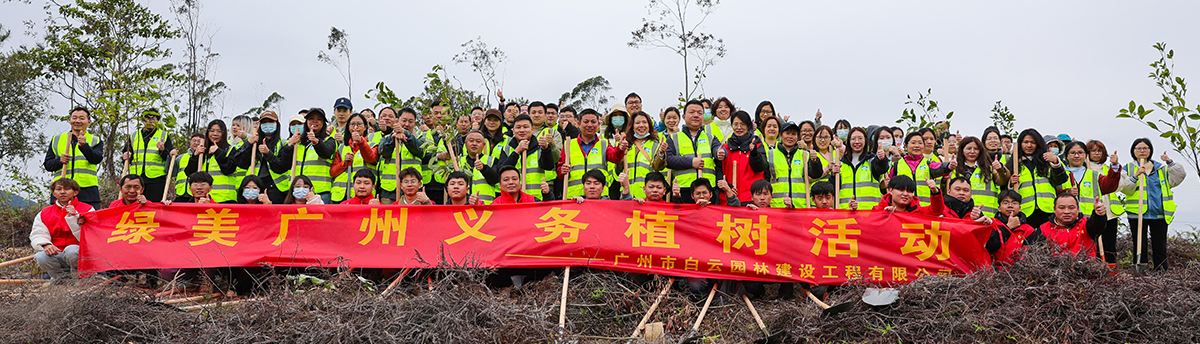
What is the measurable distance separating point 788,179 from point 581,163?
2.24 m

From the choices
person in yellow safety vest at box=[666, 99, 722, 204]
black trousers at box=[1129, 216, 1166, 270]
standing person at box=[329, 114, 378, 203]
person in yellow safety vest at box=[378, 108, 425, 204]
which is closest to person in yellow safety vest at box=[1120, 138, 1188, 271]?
black trousers at box=[1129, 216, 1166, 270]

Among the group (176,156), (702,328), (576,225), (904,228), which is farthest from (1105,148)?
(176,156)

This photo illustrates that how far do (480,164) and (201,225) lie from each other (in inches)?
109

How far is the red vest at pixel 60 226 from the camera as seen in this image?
7.27 meters

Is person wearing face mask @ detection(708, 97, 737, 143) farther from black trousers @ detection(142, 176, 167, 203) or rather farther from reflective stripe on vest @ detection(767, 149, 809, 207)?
black trousers @ detection(142, 176, 167, 203)

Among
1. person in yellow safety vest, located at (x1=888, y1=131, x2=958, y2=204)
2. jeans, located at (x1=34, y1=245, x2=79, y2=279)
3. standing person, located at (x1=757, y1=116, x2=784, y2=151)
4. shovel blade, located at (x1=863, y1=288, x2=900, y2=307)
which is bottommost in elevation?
shovel blade, located at (x1=863, y1=288, x2=900, y2=307)

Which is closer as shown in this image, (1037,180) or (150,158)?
(1037,180)

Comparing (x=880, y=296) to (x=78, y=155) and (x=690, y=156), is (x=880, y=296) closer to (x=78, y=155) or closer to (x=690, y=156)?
(x=690, y=156)

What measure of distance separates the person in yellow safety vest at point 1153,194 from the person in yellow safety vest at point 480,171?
7.14m

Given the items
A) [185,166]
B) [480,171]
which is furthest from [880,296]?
[185,166]

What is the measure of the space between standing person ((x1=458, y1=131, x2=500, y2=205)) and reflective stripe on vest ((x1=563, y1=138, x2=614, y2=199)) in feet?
2.71

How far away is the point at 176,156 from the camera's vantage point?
9.20 meters

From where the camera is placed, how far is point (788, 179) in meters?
7.88

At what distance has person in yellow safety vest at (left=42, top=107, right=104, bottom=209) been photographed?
9.08 meters
